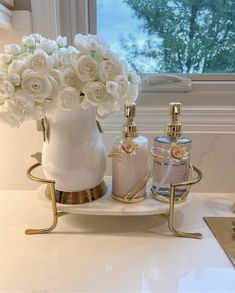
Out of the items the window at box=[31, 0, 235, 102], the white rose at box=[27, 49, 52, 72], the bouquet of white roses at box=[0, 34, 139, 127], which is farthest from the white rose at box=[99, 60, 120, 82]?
the window at box=[31, 0, 235, 102]

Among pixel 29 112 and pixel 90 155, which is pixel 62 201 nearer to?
pixel 90 155

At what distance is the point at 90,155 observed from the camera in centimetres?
68

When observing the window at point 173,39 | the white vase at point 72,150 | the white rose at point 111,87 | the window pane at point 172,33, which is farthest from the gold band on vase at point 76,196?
the window pane at point 172,33

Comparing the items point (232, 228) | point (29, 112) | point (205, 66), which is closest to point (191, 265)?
point (232, 228)

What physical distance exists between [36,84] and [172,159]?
33cm

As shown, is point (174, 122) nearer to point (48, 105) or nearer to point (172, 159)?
point (172, 159)

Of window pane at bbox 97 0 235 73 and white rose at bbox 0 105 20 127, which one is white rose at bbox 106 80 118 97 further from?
window pane at bbox 97 0 235 73

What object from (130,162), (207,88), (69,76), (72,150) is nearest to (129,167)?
(130,162)

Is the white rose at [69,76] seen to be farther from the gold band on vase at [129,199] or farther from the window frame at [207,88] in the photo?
the window frame at [207,88]

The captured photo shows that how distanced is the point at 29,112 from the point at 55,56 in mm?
121

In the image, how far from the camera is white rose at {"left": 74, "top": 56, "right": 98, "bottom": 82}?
1.89ft

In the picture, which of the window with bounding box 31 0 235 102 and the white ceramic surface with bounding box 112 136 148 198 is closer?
the white ceramic surface with bounding box 112 136 148 198

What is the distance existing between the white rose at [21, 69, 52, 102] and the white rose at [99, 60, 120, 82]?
99mm

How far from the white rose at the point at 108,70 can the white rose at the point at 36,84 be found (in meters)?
0.10
